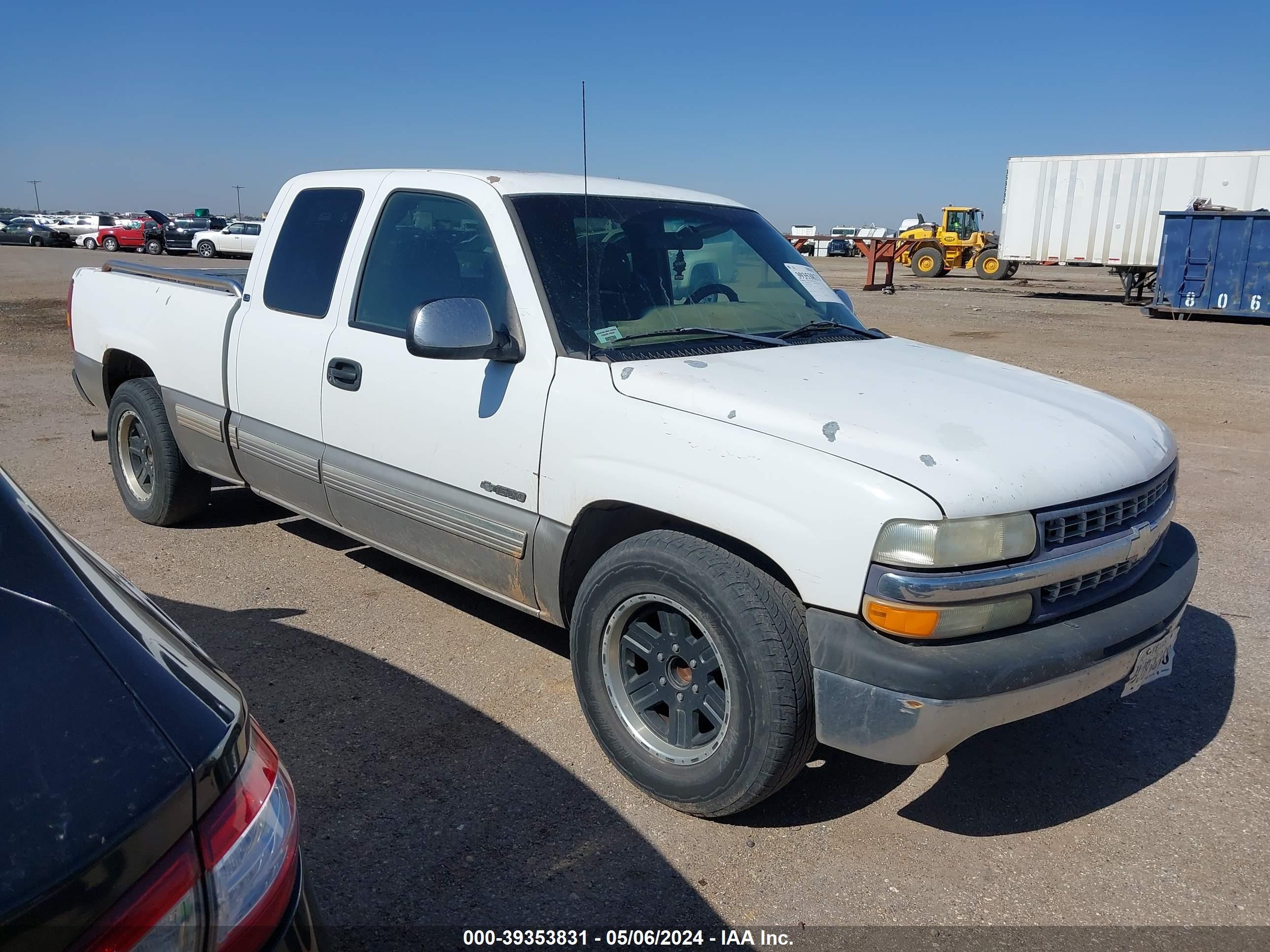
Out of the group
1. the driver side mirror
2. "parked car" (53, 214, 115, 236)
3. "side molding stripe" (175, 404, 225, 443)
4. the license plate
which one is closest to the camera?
the license plate

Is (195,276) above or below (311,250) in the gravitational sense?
below

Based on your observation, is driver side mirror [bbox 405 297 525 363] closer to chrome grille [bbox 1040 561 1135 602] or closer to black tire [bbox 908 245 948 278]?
chrome grille [bbox 1040 561 1135 602]

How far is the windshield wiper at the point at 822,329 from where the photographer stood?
378cm

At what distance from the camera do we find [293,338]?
4332 millimetres

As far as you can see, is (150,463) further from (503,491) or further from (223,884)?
(223,884)

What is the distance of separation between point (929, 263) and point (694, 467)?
38.7m

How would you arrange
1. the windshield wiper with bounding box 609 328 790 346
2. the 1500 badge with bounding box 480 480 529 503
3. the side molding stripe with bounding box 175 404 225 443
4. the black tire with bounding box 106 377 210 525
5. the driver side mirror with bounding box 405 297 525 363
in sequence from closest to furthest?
1. the driver side mirror with bounding box 405 297 525 363
2. the 1500 badge with bounding box 480 480 529 503
3. the windshield wiper with bounding box 609 328 790 346
4. the side molding stripe with bounding box 175 404 225 443
5. the black tire with bounding box 106 377 210 525

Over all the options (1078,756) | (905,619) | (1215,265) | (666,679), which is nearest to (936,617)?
(905,619)

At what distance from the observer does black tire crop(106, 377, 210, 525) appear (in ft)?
17.5

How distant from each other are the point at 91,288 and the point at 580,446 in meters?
4.16

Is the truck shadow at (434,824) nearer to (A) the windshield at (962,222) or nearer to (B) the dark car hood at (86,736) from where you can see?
(B) the dark car hood at (86,736)

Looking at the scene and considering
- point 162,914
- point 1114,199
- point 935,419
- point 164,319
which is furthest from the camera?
point 1114,199

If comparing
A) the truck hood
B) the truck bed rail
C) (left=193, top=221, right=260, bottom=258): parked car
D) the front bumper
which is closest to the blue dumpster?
the truck hood

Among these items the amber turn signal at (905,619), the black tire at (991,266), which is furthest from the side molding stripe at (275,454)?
the black tire at (991,266)
